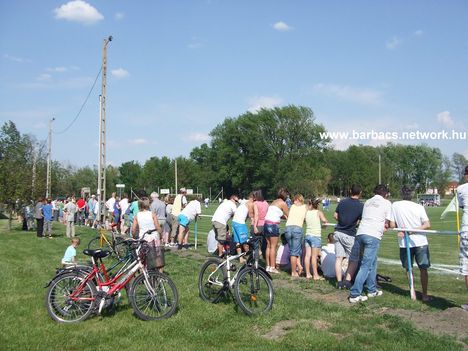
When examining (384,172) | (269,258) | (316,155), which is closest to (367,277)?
(269,258)

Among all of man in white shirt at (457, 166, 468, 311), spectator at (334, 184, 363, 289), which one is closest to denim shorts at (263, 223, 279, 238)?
spectator at (334, 184, 363, 289)

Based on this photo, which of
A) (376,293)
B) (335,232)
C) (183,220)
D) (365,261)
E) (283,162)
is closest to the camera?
(365,261)

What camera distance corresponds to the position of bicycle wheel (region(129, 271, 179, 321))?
7273 mm

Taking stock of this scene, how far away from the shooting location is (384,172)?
120750 millimetres

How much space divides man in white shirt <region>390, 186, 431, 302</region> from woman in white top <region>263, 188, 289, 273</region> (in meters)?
2.97

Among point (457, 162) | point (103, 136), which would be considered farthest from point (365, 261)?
point (457, 162)

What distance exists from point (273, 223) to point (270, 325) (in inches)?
173

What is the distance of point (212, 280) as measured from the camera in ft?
27.1

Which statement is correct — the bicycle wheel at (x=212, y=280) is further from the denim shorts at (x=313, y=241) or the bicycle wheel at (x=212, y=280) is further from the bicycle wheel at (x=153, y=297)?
the denim shorts at (x=313, y=241)

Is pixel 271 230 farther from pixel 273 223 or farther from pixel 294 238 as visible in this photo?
pixel 294 238

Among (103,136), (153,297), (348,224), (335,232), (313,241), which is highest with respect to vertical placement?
(103,136)

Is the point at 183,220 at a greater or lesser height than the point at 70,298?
greater

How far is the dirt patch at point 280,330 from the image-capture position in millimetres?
6527

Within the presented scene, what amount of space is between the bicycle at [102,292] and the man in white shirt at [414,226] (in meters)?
3.99
